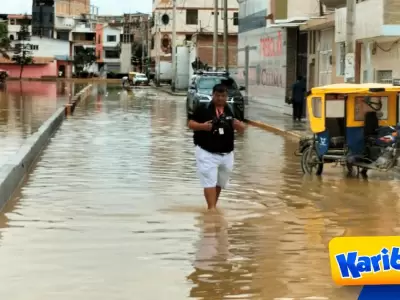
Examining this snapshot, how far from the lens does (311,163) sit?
50.8 feet

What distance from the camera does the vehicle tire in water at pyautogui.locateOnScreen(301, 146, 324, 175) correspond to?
1542cm

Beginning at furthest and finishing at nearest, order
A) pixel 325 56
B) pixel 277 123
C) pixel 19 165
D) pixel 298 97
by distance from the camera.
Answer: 1. pixel 325 56
2. pixel 298 97
3. pixel 277 123
4. pixel 19 165

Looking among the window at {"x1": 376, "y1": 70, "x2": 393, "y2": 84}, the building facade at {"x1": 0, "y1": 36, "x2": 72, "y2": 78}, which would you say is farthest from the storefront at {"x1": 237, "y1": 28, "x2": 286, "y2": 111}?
the building facade at {"x1": 0, "y1": 36, "x2": 72, "y2": 78}

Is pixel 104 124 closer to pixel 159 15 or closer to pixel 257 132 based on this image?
pixel 257 132

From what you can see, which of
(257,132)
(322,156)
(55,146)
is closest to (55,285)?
(322,156)

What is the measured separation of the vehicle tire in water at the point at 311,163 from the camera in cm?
1542

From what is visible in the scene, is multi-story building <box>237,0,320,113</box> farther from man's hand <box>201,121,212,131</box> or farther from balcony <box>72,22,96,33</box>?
balcony <box>72,22,96,33</box>

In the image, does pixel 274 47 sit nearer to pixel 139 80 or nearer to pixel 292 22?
pixel 292 22

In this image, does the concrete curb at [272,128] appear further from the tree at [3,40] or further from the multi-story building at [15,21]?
the multi-story building at [15,21]

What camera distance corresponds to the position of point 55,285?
7.31 m

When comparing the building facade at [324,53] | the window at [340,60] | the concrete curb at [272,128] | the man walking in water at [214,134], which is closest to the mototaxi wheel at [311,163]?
the man walking in water at [214,134]

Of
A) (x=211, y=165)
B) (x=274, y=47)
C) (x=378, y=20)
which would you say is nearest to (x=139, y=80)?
(x=274, y=47)

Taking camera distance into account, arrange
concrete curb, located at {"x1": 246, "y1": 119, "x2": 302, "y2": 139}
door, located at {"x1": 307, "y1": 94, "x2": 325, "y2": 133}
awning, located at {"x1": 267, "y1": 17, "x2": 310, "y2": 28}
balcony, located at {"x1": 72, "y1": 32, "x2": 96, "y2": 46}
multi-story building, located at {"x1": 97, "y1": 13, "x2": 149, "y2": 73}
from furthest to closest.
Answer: balcony, located at {"x1": 72, "y1": 32, "x2": 96, "y2": 46} → multi-story building, located at {"x1": 97, "y1": 13, "x2": 149, "y2": 73} → awning, located at {"x1": 267, "y1": 17, "x2": 310, "y2": 28} → concrete curb, located at {"x1": 246, "y1": 119, "x2": 302, "y2": 139} → door, located at {"x1": 307, "y1": 94, "x2": 325, "y2": 133}

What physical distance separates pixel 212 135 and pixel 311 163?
5099 mm
